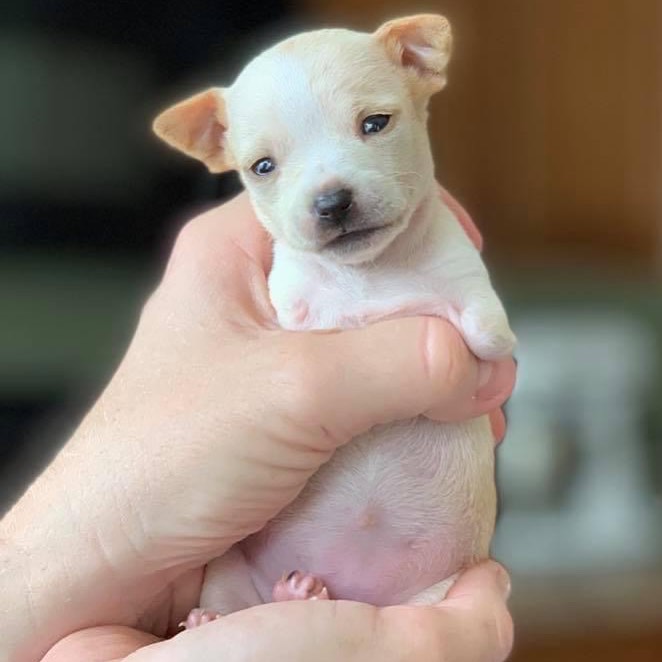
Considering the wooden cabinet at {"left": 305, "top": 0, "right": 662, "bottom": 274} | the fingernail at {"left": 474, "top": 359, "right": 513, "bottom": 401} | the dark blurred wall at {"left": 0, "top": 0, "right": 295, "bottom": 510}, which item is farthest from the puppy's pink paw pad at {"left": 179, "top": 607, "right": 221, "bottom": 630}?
the wooden cabinet at {"left": 305, "top": 0, "right": 662, "bottom": 274}

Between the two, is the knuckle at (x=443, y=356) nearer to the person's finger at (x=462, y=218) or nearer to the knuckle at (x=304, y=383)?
the knuckle at (x=304, y=383)

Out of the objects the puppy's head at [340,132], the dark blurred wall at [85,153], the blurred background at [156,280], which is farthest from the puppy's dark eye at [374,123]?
the dark blurred wall at [85,153]

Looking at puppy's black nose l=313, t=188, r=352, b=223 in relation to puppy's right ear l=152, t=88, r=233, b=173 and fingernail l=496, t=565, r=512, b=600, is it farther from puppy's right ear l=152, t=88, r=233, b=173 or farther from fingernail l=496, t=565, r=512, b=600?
fingernail l=496, t=565, r=512, b=600

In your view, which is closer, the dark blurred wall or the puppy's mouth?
the puppy's mouth

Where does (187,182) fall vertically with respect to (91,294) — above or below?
above

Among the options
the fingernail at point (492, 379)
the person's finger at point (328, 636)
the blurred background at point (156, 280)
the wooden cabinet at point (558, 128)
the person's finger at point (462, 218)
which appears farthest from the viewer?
the wooden cabinet at point (558, 128)

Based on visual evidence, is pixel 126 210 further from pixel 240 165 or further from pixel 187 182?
pixel 240 165

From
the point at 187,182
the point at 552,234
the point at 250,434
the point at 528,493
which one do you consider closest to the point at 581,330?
the point at 528,493
